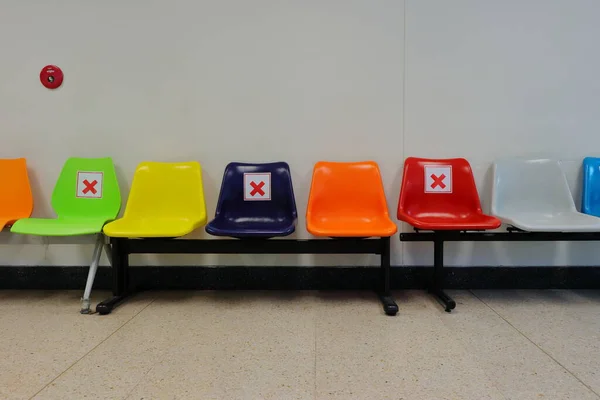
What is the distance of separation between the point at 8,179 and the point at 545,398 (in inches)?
116

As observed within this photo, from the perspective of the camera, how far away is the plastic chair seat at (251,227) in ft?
6.17

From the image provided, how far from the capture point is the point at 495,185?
7.17ft

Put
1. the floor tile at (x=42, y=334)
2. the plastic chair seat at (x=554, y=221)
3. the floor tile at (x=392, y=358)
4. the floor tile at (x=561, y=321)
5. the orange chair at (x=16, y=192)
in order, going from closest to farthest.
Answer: the floor tile at (x=392, y=358) → the floor tile at (x=42, y=334) → the floor tile at (x=561, y=321) → the plastic chair seat at (x=554, y=221) → the orange chair at (x=16, y=192)

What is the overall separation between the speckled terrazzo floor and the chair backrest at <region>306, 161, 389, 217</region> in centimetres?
54

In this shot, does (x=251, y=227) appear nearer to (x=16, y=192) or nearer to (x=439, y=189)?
(x=439, y=189)

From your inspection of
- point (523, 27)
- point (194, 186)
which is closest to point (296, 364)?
point (194, 186)

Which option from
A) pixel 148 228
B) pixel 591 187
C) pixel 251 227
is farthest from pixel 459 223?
pixel 148 228

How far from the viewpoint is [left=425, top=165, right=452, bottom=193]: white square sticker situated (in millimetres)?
2217

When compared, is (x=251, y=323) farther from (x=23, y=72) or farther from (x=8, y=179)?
(x=23, y=72)

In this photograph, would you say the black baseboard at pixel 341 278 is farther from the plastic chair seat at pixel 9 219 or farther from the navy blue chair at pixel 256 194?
the plastic chair seat at pixel 9 219

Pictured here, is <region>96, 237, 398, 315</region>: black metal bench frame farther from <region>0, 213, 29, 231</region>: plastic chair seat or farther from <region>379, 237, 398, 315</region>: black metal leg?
<region>0, 213, 29, 231</region>: plastic chair seat

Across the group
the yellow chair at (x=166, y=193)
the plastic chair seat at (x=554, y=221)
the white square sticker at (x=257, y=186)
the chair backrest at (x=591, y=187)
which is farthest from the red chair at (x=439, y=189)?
the yellow chair at (x=166, y=193)

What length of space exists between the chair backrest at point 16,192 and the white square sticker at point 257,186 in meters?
1.36

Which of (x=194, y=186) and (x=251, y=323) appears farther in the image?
(x=194, y=186)
